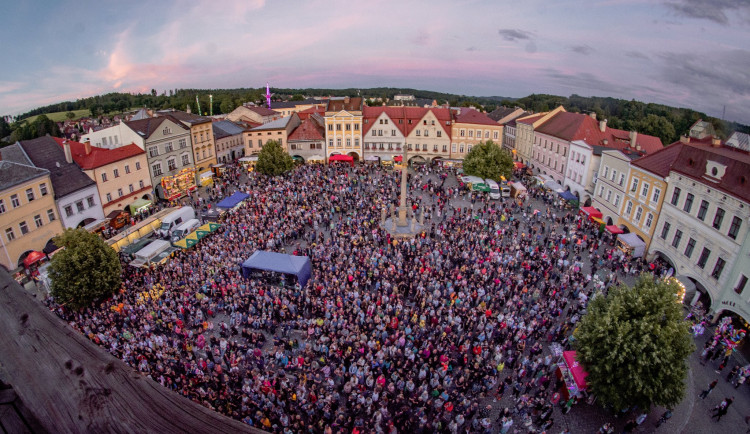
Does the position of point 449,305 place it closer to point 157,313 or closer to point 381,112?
point 157,313

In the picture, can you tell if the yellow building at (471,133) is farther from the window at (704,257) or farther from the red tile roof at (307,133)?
the window at (704,257)

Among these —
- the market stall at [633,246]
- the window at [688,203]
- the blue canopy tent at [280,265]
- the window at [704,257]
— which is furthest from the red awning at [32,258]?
the window at [688,203]

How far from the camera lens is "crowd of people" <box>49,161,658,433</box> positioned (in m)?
16.2

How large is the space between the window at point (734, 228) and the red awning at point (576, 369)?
43.5 ft

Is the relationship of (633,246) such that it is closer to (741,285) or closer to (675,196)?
(675,196)

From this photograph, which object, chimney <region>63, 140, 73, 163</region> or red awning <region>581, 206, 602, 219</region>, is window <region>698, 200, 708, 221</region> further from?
chimney <region>63, 140, 73, 163</region>

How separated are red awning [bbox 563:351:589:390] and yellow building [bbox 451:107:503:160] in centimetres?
4342

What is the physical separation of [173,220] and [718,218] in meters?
38.0

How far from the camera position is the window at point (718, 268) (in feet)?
78.4

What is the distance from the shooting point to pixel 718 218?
2445 cm

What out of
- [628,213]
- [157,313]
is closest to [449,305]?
[157,313]

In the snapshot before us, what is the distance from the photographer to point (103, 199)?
37375mm

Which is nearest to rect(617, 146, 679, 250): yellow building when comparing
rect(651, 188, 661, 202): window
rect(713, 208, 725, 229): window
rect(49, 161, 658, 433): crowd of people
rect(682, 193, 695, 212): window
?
rect(651, 188, 661, 202): window

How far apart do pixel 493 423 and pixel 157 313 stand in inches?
676
